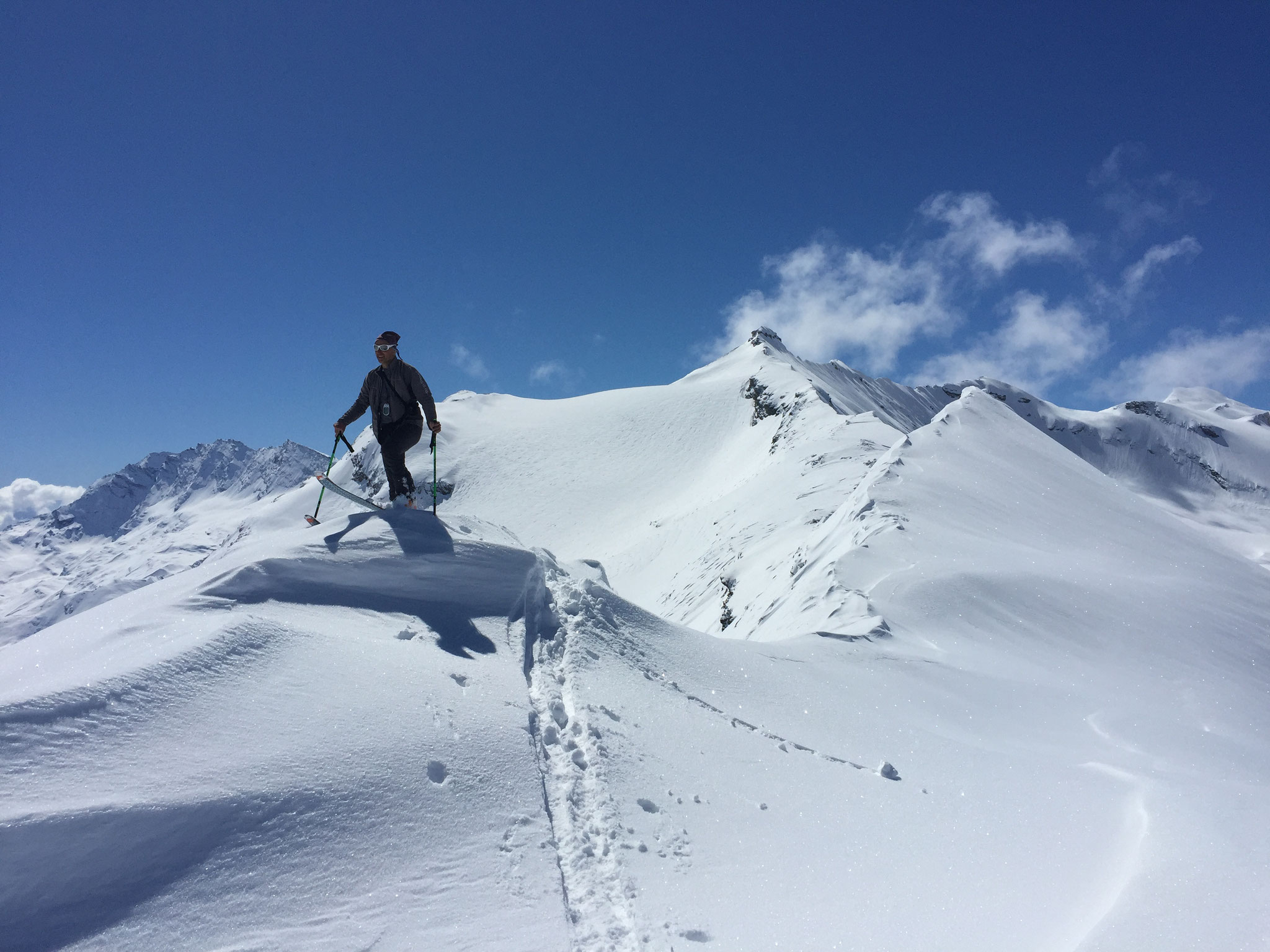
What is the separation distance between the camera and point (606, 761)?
4.26 meters

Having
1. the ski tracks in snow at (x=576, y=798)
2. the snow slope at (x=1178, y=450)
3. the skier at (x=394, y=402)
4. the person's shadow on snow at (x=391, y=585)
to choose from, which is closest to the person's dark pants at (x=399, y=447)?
the skier at (x=394, y=402)

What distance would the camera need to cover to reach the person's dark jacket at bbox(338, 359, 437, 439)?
25.5 feet

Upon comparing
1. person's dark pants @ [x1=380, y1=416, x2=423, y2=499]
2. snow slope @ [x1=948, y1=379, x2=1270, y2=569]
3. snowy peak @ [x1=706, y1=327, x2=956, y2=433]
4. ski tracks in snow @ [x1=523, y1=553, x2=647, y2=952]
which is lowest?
ski tracks in snow @ [x1=523, y1=553, x2=647, y2=952]

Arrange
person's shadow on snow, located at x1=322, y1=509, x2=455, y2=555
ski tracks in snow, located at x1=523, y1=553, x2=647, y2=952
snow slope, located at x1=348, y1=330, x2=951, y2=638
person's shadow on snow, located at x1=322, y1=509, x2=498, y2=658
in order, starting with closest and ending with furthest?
ski tracks in snow, located at x1=523, y1=553, x2=647, y2=952 → person's shadow on snow, located at x1=322, y1=509, x2=498, y2=658 → person's shadow on snow, located at x1=322, y1=509, x2=455, y2=555 → snow slope, located at x1=348, y1=330, x2=951, y2=638

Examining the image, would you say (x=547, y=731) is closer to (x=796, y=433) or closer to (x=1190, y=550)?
(x=1190, y=550)

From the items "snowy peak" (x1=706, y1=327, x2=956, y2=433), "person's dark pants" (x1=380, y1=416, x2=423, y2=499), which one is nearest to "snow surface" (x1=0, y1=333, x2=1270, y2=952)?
"person's dark pants" (x1=380, y1=416, x2=423, y2=499)

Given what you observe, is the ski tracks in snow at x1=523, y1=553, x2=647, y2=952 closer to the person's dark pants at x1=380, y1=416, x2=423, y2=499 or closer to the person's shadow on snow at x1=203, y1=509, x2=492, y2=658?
the person's shadow on snow at x1=203, y1=509, x2=492, y2=658

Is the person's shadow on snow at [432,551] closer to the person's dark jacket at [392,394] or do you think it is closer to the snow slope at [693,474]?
the person's dark jacket at [392,394]

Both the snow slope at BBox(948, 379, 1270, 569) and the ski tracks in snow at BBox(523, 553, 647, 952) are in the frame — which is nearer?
the ski tracks in snow at BBox(523, 553, 647, 952)

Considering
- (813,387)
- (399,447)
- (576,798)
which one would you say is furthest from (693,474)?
(576,798)

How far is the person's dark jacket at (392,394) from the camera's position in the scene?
7762 mm

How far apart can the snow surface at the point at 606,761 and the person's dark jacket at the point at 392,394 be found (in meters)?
1.46

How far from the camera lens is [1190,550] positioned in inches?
487

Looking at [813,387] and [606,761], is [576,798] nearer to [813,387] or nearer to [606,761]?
[606,761]
